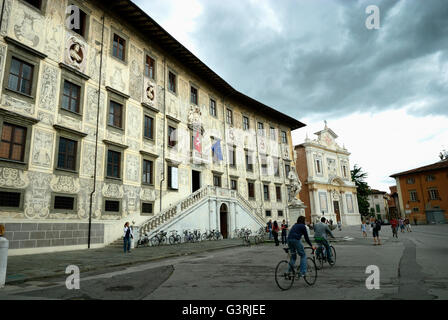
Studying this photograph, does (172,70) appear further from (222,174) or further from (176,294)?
(176,294)

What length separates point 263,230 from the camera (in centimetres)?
2895

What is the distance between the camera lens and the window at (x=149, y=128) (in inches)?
857

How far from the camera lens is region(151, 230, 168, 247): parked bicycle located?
59.4 ft

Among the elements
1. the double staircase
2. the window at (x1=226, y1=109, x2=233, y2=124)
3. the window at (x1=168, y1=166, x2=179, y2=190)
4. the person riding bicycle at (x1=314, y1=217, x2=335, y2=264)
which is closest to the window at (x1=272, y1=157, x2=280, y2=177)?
the window at (x1=226, y1=109, x2=233, y2=124)

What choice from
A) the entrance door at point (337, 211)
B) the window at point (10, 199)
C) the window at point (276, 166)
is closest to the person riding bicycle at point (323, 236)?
the window at point (10, 199)

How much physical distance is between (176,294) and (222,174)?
2277 centimetres

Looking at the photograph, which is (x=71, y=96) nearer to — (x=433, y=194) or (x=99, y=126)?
(x=99, y=126)

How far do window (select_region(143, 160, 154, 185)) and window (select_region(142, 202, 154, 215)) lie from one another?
4.97ft

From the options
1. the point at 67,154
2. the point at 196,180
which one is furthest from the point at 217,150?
the point at 67,154

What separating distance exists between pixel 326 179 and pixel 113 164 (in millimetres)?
40711

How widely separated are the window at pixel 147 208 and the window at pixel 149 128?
4940mm

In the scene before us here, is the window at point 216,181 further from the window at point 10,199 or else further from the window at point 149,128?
the window at point 10,199

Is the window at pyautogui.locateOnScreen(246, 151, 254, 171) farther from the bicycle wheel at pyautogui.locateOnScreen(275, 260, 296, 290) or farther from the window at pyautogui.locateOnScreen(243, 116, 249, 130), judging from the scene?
the bicycle wheel at pyautogui.locateOnScreen(275, 260, 296, 290)

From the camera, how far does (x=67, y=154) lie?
53.2 feet
